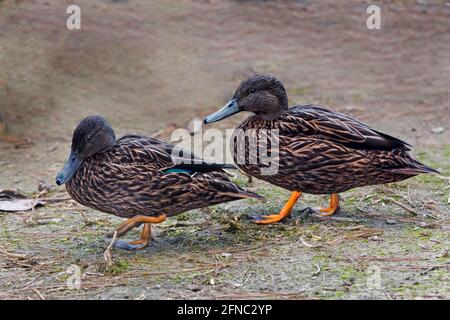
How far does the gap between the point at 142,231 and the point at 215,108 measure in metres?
3.75

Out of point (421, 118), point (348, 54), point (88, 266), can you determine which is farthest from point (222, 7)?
point (88, 266)

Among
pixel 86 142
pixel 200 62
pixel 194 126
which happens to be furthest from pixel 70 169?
pixel 200 62

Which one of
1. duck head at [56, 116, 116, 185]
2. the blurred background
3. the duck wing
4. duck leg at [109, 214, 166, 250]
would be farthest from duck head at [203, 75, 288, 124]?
the blurred background

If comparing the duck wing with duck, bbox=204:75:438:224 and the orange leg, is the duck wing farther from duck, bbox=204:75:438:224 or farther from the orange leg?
the orange leg

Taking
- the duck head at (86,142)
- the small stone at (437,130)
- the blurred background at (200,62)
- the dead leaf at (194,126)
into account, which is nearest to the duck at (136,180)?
the duck head at (86,142)

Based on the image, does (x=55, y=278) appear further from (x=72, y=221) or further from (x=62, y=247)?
(x=72, y=221)

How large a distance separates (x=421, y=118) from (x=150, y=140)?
4371mm

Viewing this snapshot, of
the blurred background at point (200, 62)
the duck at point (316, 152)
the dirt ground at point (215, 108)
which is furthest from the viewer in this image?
the blurred background at point (200, 62)

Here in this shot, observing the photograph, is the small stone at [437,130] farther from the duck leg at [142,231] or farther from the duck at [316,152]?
the duck leg at [142,231]

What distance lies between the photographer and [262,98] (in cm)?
614

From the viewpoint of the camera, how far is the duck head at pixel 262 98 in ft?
20.2

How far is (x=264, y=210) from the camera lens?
6.40 meters

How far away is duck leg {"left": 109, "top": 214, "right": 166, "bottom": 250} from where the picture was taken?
17.9ft

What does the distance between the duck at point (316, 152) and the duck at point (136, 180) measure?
1.55 ft
